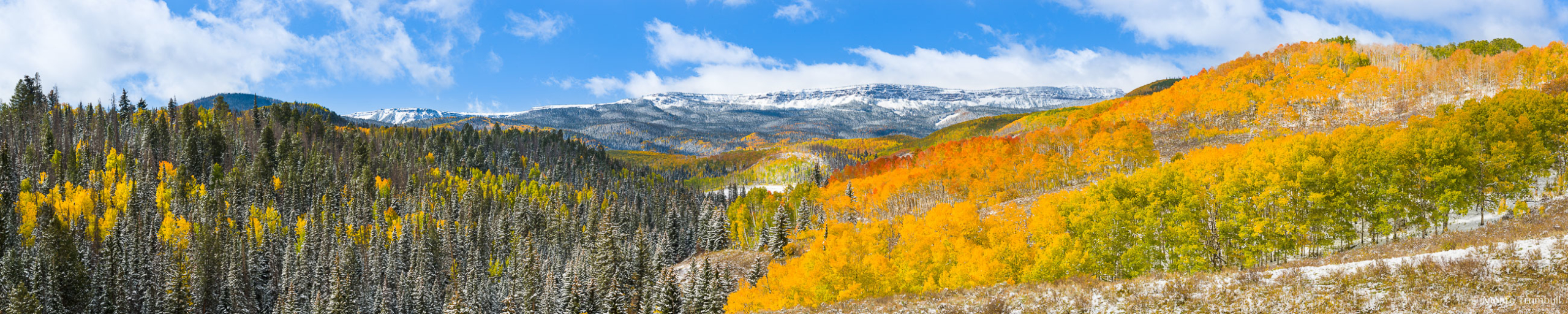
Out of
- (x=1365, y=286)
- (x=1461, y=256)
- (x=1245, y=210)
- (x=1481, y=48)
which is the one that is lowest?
(x=1365, y=286)

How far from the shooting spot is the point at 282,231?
14188cm

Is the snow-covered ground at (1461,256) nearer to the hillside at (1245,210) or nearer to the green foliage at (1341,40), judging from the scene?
the hillside at (1245,210)

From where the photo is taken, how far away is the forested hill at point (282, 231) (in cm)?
9075

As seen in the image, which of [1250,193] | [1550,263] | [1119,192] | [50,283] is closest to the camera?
[1550,263]

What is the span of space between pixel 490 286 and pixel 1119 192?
327 ft

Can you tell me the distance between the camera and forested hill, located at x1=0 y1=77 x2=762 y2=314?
90750 mm

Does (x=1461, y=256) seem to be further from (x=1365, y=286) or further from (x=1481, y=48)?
(x=1481, y=48)

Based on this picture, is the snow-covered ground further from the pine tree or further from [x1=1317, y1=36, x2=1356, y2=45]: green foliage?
the pine tree

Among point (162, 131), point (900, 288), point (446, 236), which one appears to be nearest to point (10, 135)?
point (162, 131)

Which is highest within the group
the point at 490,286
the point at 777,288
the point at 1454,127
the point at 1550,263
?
the point at 1454,127

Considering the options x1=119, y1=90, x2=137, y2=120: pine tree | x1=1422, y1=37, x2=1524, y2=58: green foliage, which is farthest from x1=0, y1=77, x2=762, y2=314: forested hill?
x1=1422, y1=37, x2=1524, y2=58: green foliage

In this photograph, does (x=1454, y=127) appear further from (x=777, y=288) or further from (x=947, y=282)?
(x=777, y=288)

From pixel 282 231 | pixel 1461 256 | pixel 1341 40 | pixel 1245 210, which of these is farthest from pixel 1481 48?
pixel 282 231

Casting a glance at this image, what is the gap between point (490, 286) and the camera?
117 meters
